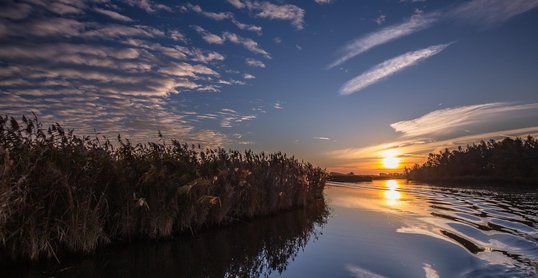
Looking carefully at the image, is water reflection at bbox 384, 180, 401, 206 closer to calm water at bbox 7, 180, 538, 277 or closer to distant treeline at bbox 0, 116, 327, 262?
calm water at bbox 7, 180, 538, 277

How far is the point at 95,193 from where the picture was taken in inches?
346

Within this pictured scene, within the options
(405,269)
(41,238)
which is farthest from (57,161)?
(405,269)

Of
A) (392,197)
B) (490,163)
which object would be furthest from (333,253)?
(490,163)

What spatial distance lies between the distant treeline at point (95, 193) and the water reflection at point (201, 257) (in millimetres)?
487

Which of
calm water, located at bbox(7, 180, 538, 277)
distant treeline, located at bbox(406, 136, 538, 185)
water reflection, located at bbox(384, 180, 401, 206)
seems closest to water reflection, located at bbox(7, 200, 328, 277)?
calm water, located at bbox(7, 180, 538, 277)

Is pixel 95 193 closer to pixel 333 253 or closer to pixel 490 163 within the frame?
pixel 333 253

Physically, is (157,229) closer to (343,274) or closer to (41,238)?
(41,238)

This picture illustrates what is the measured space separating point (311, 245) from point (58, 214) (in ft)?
22.7

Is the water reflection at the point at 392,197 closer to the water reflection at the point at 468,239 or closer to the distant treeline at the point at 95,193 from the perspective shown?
the water reflection at the point at 468,239

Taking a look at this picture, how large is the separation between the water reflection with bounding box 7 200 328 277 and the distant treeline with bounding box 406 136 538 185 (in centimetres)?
5286

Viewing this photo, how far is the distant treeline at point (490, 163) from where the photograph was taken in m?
55.0

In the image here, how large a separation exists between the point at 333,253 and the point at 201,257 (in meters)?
3.61

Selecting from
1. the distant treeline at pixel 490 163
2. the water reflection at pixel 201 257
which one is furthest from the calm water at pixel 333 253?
the distant treeline at pixel 490 163

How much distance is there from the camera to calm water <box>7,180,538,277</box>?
7.02 m
